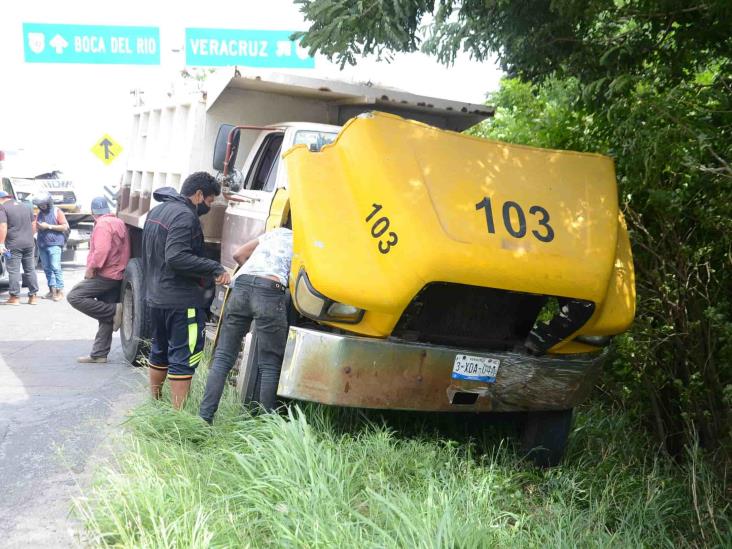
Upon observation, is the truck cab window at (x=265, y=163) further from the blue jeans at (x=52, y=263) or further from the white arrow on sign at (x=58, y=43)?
the white arrow on sign at (x=58, y=43)

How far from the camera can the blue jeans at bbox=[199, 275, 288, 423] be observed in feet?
18.7

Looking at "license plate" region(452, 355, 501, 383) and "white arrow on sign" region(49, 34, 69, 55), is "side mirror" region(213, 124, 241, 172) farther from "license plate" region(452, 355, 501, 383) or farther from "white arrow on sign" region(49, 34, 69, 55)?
"white arrow on sign" region(49, 34, 69, 55)

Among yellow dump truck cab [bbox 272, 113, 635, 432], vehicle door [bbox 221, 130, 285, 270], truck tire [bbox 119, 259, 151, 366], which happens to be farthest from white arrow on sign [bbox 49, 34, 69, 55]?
yellow dump truck cab [bbox 272, 113, 635, 432]

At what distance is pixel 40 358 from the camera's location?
31.8 ft

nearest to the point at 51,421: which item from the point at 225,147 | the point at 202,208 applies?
the point at 202,208

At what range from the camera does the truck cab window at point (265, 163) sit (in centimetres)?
746

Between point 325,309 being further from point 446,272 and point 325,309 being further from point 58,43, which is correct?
point 58,43

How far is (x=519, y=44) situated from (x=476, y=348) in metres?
2.05

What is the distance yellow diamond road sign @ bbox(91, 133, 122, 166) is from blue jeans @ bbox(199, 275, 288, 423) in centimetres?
1560

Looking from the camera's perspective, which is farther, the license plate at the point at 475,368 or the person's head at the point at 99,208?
the person's head at the point at 99,208

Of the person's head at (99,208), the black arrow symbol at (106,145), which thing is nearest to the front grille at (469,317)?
the person's head at (99,208)

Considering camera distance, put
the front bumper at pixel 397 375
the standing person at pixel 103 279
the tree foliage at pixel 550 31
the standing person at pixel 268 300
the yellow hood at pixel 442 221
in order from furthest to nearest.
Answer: the standing person at pixel 103 279 → the standing person at pixel 268 300 → the tree foliage at pixel 550 31 → the front bumper at pixel 397 375 → the yellow hood at pixel 442 221

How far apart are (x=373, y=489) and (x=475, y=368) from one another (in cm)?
93

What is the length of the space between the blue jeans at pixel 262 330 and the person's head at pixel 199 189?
47.5 inches
